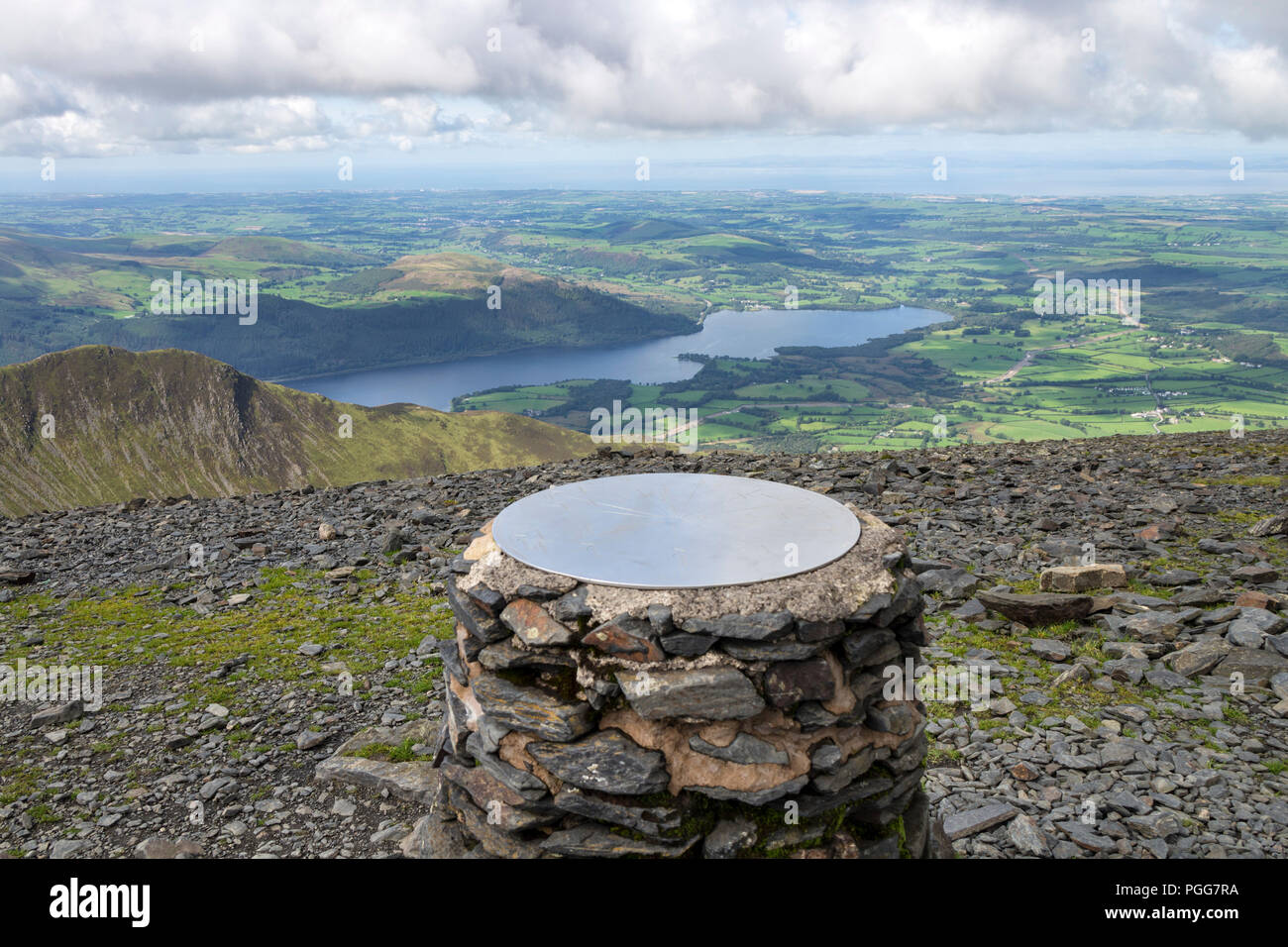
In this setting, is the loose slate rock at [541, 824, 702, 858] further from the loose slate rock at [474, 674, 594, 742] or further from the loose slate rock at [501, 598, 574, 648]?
the loose slate rock at [501, 598, 574, 648]

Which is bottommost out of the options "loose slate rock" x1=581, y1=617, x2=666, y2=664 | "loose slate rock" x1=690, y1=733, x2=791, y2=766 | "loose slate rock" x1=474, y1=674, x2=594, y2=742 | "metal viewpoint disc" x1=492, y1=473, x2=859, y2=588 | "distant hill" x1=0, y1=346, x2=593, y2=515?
"distant hill" x1=0, y1=346, x2=593, y2=515

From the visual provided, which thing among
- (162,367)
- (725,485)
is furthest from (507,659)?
(162,367)

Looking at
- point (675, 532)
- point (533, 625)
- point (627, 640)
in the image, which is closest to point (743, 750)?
point (627, 640)

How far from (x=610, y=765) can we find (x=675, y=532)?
2337 millimetres

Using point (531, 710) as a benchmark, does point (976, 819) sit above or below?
below

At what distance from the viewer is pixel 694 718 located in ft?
21.1

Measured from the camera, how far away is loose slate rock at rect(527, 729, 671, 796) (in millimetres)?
6492

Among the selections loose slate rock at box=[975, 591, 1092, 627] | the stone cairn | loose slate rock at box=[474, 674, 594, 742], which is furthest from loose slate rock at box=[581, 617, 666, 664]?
loose slate rock at box=[975, 591, 1092, 627]

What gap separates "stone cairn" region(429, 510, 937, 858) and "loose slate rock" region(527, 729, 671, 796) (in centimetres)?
1

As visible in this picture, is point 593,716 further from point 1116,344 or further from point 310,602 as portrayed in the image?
point 1116,344

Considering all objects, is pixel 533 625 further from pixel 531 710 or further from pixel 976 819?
pixel 976 819

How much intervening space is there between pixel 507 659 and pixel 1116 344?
692 ft

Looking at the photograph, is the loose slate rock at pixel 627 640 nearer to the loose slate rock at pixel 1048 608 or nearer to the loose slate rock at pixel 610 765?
the loose slate rock at pixel 610 765

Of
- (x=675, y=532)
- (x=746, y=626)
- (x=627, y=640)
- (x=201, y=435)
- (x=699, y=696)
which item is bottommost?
(x=201, y=435)
